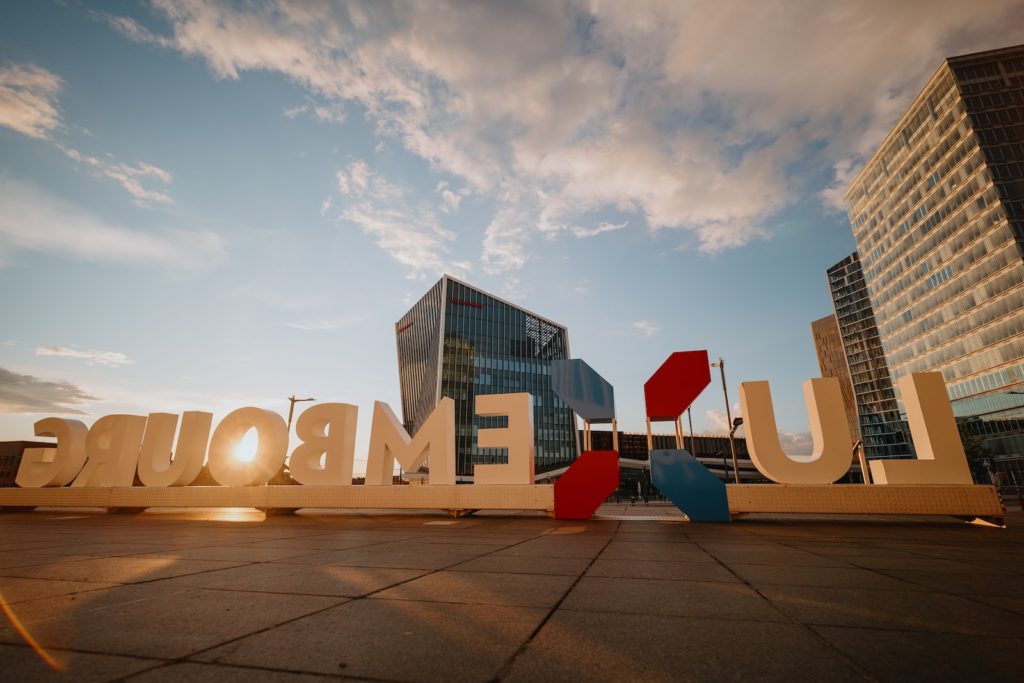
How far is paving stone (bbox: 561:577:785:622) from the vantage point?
3.10 meters

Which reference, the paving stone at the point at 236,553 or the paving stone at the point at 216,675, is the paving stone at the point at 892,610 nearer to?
the paving stone at the point at 216,675

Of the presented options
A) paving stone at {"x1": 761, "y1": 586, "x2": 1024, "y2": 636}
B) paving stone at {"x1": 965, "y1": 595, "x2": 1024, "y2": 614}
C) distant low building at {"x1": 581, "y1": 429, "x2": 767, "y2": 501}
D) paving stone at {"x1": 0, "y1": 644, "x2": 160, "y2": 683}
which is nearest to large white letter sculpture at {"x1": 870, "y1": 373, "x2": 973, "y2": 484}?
paving stone at {"x1": 965, "y1": 595, "x2": 1024, "y2": 614}

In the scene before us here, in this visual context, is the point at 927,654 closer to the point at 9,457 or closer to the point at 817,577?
the point at 817,577

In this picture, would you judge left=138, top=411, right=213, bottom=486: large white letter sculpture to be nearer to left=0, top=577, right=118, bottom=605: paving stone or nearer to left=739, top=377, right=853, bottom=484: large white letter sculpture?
left=0, top=577, right=118, bottom=605: paving stone

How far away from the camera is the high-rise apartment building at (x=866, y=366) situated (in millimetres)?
90312

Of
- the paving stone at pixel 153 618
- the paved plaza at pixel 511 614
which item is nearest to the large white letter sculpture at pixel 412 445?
the paved plaza at pixel 511 614

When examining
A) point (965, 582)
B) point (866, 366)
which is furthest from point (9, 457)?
point (866, 366)

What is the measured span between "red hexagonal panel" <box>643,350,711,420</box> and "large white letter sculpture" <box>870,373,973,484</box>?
439 centimetres

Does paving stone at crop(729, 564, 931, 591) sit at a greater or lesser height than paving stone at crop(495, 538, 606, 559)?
greater

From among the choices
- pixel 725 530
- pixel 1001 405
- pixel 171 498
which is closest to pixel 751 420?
pixel 725 530

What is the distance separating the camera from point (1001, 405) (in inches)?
2191

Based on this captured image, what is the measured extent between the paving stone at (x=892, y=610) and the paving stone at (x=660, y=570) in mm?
741

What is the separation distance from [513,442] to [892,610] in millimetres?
9984

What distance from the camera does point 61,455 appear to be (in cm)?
1595
